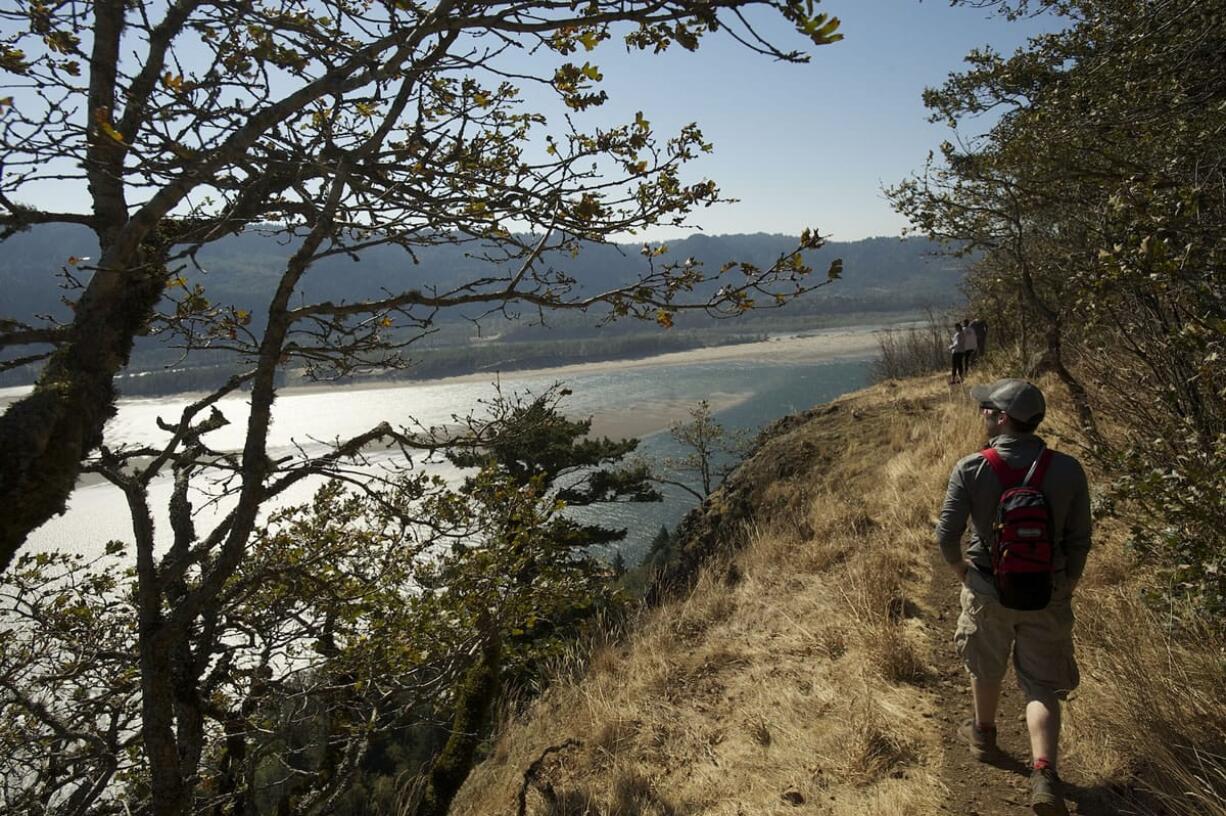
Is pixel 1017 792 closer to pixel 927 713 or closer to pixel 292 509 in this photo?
pixel 927 713

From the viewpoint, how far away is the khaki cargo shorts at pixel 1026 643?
2.79 m

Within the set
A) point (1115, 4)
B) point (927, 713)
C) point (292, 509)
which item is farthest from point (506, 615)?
point (1115, 4)

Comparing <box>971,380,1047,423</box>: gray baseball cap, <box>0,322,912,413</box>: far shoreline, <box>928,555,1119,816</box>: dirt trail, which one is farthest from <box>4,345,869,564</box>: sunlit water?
<box>971,380,1047,423</box>: gray baseball cap

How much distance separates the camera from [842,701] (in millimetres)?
4070

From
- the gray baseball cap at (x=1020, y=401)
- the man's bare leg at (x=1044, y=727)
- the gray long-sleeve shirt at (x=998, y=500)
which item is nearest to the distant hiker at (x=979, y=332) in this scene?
the gray baseball cap at (x=1020, y=401)

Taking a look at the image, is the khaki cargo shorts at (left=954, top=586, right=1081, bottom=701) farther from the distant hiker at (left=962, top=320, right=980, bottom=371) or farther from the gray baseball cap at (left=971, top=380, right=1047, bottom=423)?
the distant hiker at (left=962, top=320, right=980, bottom=371)

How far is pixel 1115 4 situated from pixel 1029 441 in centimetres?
586

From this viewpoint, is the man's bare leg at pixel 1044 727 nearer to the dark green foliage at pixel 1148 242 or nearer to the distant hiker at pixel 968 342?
the dark green foliage at pixel 1148 242

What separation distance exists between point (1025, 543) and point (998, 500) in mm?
238

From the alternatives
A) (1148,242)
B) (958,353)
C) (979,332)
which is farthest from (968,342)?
(1148,242)

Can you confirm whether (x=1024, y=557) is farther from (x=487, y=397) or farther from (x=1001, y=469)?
(x=487, y=397)

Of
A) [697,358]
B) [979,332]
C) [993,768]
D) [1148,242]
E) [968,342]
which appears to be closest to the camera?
[1148,242]

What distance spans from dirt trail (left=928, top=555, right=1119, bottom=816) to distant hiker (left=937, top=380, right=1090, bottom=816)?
295mm

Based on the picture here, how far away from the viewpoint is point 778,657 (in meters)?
4.96
